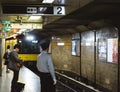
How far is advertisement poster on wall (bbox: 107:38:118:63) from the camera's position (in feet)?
52.3

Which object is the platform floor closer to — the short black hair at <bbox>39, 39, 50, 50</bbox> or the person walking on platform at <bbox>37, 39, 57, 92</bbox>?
the person walking on platform at <bbox>37, 39, 57, 92</bbox>

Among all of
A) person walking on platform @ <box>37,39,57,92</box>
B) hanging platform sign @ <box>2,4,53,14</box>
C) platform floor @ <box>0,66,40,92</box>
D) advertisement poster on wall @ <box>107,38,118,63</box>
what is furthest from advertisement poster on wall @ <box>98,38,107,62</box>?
person walking on platform @ <box>37,39,57,92</box>

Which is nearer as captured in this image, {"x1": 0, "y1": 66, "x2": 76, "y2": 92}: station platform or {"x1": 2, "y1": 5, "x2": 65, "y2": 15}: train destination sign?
{"x1": 2, "y1": 5, "x2": 65, "y2": 15}: train destination sign

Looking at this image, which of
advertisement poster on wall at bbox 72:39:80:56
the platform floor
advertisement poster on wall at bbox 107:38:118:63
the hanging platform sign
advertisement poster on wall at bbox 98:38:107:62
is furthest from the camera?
advertisement poster on wall at bbox 72:39:80:56

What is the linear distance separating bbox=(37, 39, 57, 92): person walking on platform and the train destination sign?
510 cm

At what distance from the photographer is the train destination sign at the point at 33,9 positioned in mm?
13820

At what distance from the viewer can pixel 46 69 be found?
8852 mm

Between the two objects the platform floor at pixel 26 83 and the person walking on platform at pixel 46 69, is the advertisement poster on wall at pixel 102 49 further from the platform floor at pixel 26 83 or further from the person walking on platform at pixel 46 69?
the person walking on platform at pixel 46 69

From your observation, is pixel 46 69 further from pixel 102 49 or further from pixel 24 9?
pixel 102 49

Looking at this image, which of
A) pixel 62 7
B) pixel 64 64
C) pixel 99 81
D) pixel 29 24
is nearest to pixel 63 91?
pixel 99 81

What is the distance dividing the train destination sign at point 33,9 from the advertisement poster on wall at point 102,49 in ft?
13.9

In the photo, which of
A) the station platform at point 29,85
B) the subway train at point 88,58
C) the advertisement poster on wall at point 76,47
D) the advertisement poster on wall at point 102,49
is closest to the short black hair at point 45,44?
the subway train at point 88,58

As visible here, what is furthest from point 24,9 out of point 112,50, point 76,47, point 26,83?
point 76,47

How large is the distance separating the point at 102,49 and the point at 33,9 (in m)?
5.51
